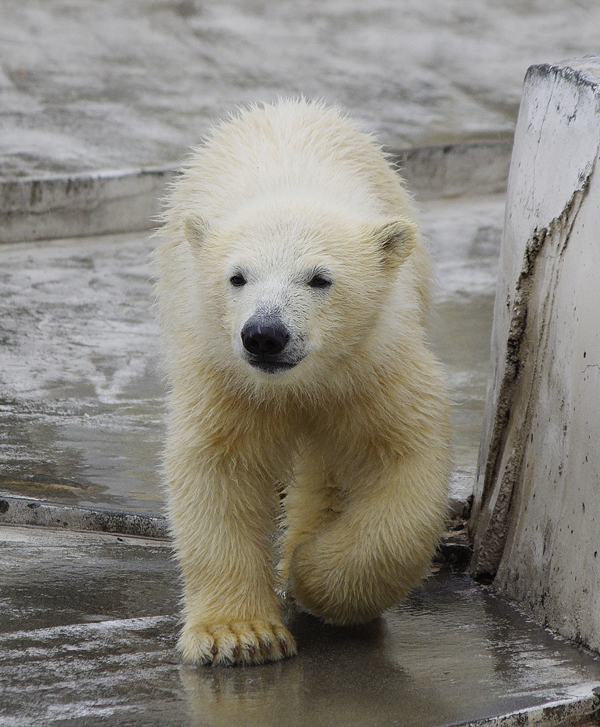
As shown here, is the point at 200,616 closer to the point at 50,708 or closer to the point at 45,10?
the point at 50,708

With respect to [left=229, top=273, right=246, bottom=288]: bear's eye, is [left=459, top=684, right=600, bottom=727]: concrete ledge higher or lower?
lower

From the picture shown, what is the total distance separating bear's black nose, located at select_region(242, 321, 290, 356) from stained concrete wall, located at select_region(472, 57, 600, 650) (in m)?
0.82

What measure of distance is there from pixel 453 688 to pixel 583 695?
0.31 metres

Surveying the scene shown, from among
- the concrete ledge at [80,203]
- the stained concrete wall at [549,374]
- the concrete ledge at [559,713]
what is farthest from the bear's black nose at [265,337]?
the concrete ledge at [80,203]

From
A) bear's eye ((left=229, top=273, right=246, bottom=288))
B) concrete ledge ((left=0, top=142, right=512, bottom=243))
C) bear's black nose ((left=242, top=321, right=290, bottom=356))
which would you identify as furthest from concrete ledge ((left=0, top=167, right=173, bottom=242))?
bear's black nose ((left=242, top=321, right=290, bottom=356))

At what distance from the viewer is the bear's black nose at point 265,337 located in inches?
101

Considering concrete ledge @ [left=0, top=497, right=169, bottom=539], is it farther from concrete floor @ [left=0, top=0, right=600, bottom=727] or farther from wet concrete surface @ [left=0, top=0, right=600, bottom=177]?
wet concrete surface @ [left=0, top=0, right=600, bottom=177]

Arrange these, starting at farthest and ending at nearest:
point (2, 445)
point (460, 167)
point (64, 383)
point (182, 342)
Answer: point (460, 167) < point (64, 383) < point (2, 445) < point (182, 342)

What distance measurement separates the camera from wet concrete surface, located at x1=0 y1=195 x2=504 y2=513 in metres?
3.99

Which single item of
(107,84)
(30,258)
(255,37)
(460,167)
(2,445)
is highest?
(255,37)

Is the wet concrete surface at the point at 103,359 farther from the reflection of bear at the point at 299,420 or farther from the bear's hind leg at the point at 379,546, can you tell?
the bear's hind leg at the point at 379,546

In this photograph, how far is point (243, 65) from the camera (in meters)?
11.5

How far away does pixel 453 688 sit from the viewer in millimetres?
2469

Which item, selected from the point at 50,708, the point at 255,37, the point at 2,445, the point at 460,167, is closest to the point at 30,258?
the point at 2,445
